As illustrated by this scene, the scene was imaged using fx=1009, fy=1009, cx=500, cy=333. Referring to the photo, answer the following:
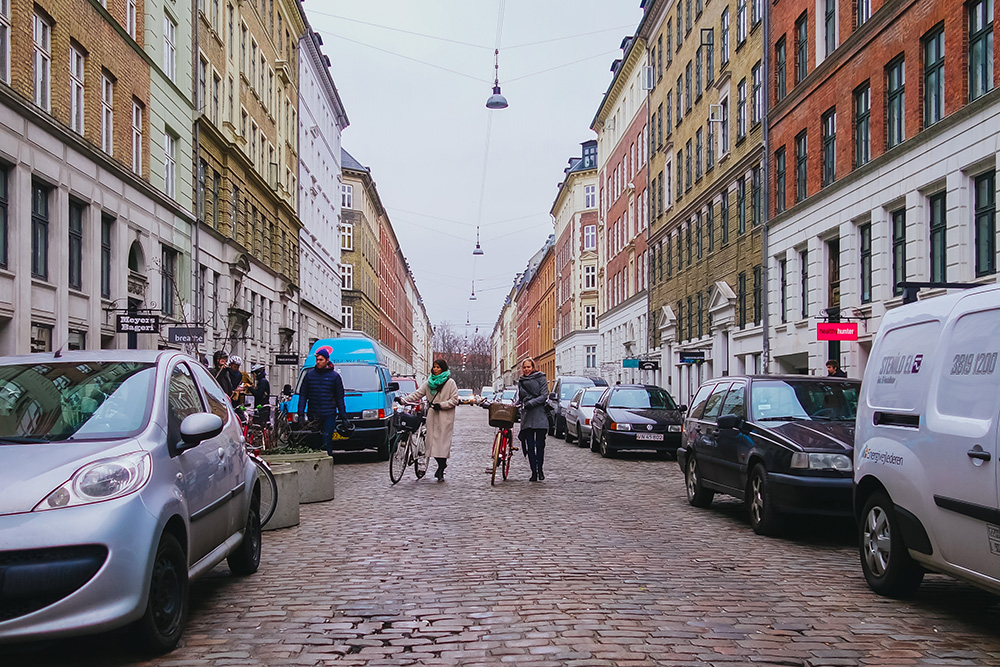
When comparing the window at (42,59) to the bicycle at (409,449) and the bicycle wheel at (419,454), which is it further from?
the bicycle wheel at (419,454)

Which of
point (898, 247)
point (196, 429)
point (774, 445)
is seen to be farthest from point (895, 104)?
point (196, 429)

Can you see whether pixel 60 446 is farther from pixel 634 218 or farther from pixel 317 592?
pixel 634 218

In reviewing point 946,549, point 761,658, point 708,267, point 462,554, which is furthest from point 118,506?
point 708,267

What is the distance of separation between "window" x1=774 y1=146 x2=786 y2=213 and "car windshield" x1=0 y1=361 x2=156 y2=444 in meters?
26.6

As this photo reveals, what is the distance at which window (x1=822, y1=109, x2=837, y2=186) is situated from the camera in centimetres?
2575

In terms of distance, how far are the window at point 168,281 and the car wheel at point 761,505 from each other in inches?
831


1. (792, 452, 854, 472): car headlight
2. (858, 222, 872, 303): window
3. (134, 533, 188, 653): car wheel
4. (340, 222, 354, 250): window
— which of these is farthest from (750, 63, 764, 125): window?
(340, 222, 354, 250): window

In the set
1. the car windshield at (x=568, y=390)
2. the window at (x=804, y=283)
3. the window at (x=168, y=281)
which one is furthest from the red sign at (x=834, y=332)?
the window at (x=168, y=281)

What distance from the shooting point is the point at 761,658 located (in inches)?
199

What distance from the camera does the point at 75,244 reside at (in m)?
21.5

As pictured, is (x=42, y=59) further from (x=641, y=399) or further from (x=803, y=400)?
(x=803, y=400)

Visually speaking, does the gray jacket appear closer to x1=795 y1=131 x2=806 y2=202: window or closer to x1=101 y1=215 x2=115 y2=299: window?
x1=101 y1=215 x2=115 y2=299: window

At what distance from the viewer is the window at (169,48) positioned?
28312 mm

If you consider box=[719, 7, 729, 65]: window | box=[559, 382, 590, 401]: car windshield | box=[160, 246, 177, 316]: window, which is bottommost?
box=[559, 382, 590, 401]: car windshield
